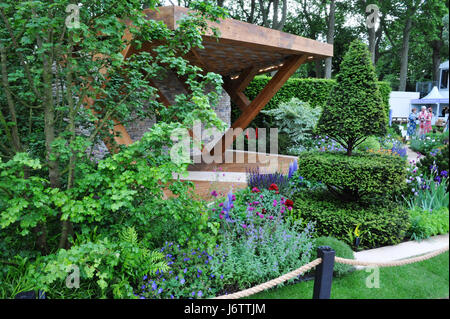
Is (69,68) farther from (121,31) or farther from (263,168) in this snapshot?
(263,168)

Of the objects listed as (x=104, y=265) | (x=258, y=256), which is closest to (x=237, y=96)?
(x=258, y=256)

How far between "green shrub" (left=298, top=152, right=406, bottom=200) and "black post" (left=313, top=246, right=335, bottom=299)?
1.63 m

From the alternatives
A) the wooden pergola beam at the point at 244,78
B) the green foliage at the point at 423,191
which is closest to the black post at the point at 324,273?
the green foliage at the point at 423,191

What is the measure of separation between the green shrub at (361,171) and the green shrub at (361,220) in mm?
345

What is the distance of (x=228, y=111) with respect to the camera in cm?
1134

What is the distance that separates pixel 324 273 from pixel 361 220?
177 centimetres

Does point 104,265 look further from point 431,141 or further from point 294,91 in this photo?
point 294,91

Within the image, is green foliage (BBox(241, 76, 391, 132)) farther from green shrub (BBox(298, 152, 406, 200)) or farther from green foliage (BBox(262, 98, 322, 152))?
green shrub (BBox(298, 152, 406, 200))

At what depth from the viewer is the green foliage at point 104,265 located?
6.88 feet

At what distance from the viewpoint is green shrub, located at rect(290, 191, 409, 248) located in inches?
140

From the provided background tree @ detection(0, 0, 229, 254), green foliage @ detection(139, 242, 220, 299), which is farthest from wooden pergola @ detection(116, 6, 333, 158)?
green foliage @ detection(139, 242, 220, 299)

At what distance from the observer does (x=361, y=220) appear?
11.7 feet

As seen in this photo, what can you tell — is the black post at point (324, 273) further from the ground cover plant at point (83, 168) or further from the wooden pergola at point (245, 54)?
the wooden pergola at point (245, 54)

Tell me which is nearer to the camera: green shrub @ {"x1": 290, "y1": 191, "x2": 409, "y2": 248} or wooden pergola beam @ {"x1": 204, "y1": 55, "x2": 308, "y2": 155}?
green shrub @ {"x1": 290, "y1": 191, "x2": 409, "y2": 248}
